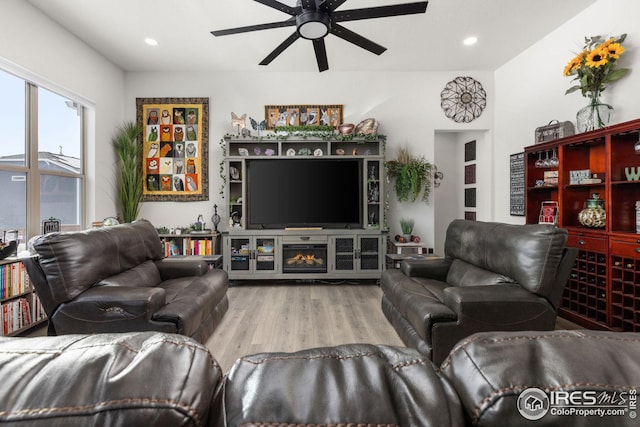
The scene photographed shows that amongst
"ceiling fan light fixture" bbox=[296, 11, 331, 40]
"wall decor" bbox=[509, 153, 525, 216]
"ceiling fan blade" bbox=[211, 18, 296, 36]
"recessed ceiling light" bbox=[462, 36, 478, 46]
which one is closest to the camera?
"ceiling fan light fixture" bbox=[296, 11, 331, 40]

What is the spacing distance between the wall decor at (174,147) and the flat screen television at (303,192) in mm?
911

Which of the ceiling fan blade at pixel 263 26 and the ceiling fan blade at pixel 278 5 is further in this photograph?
the ceiling fan blade at pixel 263 26

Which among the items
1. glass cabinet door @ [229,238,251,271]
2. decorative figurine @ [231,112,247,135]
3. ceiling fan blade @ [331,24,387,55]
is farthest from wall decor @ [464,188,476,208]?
decorative figurine @ [231,112,247,135]

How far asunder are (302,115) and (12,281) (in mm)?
3974

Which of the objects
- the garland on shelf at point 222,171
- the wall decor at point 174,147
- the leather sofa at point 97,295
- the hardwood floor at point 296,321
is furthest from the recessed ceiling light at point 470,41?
the leather sofa at point 97,295

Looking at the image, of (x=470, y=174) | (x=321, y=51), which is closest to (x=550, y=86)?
(x=470, y=174)

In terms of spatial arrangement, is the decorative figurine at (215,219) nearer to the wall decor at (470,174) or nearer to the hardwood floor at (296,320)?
the hardwood floor at (296,320)

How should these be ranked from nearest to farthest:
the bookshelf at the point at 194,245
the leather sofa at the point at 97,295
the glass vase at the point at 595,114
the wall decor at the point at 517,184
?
the leather sofa at the point at 97,295
the glass vase at the point at 595,114
the wall decor at the point at 517,184
the bookshelf at the point at 194,245

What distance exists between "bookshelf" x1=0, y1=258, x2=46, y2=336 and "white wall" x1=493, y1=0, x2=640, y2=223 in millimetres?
5794

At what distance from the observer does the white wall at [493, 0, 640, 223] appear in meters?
3.03

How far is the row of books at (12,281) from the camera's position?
8.96 feet

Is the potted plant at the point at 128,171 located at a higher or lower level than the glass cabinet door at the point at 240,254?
higher

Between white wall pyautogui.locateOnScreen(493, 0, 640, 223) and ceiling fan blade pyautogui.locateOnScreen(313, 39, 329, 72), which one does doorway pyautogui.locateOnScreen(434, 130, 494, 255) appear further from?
ceiling fan blade pyautogui.locateOnScreen(313, 39, 329, 72)

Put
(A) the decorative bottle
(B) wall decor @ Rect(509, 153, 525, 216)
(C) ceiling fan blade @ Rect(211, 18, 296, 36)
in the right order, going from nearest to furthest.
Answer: (C) ceiling fan blade @ Rect(211, 18, 296, 36)
(A) the decorative bottle
(B) wall decor @ Rect(509, 153, 525, 216)
